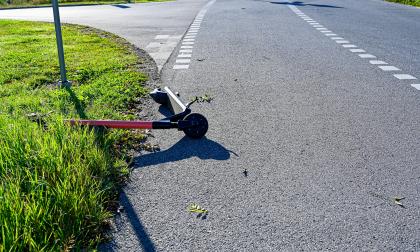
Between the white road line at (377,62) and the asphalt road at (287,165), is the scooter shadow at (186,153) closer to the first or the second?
the asphalt road at (287,165)

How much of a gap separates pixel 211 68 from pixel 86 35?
5199mm

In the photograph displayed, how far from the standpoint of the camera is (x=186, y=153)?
4414mm

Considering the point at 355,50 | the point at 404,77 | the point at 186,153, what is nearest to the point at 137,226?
the point at 186,153

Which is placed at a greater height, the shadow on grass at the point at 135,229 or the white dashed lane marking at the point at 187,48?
the shadow on grass at the point at 135,229

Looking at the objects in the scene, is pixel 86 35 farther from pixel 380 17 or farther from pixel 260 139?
pixel 380 17

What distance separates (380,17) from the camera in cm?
1667

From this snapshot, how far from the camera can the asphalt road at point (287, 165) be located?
3104mm

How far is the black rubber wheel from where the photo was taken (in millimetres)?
4613

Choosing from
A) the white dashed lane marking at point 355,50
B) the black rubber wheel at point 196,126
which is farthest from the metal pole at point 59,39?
the white dashed lane marking at point 355,50

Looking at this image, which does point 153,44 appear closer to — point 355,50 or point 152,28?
point 152,28

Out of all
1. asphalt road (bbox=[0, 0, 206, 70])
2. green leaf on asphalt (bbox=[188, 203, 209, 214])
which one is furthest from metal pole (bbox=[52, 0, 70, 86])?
green leaf on asphalt (bbox=[188, 203, 209, 214])

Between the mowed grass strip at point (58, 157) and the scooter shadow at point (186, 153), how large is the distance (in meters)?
0.26

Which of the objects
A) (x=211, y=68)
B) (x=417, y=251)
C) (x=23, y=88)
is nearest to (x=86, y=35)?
(x=211, y=68)

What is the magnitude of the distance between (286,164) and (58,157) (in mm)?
1971
